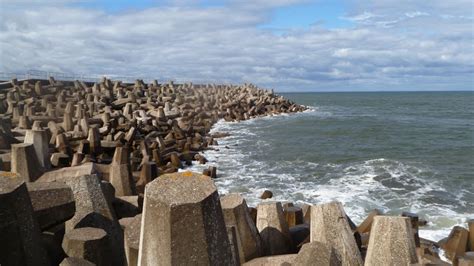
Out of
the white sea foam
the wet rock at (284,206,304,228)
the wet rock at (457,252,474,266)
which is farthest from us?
the white sea foam

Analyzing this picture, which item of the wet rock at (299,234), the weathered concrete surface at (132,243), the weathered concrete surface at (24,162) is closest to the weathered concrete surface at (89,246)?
the weathered concrete surface at (132,243)

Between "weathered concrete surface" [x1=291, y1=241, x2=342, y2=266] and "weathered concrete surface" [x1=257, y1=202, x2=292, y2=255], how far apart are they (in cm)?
164

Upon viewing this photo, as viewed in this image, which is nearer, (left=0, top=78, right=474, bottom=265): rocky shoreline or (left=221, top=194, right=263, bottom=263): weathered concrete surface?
(left=0, top=78, right=474, bottom=265): rocky shoreline

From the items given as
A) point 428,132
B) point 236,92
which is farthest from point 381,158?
point 236,92

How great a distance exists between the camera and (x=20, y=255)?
2959 millimetres

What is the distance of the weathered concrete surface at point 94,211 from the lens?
378 cm

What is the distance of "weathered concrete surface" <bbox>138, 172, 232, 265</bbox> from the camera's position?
243cm

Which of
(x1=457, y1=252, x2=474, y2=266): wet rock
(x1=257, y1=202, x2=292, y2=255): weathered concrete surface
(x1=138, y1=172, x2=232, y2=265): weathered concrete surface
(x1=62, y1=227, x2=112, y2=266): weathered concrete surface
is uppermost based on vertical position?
(x1=138, y1=172, x2=232, y2=265): weathered concrete surface

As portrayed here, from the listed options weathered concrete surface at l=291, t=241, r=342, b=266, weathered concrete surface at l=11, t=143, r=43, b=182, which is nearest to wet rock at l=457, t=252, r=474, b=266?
weathered concrete surface at l=291, t=241, r=342, b=266

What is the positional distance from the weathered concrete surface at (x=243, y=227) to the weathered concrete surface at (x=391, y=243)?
3.25 feet

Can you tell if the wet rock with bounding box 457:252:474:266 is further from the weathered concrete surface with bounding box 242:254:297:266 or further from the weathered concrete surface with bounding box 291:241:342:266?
the weathered concrete surface with bounding box 291:241:342:266

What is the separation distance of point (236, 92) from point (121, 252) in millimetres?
39162

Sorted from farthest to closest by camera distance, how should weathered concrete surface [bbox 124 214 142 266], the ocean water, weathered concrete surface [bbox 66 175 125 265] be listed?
the ocean water
weathered concrete surface [bbox 66 175 125 265]
weathered concrete surface [bbox 124 214 142 266]

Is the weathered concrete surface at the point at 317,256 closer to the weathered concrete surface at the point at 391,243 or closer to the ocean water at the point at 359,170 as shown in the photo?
the weathered concrete surface at the point at 391,243
